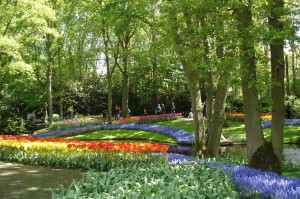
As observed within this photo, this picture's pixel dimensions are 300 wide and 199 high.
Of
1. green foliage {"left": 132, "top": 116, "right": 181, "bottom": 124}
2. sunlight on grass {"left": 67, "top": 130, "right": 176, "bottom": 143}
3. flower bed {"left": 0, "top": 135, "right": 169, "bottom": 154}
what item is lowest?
sunlight on grass {"left": 67, "top": 130, "right": 176, "bottom": 143}

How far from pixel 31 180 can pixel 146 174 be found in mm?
3879

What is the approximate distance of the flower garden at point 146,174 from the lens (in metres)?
5.47

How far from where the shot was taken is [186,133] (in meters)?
21.2

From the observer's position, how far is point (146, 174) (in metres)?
6.68

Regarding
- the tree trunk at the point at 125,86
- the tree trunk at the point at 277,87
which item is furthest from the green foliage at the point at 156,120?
the tree trunk at the point at 277,87

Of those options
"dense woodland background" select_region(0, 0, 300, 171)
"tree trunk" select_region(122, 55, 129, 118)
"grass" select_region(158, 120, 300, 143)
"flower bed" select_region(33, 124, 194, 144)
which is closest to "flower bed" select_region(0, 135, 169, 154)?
"dense woodland background" select_region(0, 0, 300, 171)

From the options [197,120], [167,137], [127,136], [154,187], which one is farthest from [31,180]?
[127,136]

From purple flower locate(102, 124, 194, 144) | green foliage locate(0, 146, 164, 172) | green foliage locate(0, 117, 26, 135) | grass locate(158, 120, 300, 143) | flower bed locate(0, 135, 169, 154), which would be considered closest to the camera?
green foliage locate(0, 146, 164, 172)

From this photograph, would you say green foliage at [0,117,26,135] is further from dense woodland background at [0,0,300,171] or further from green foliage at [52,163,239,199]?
green foliage at [52,163,239,199]

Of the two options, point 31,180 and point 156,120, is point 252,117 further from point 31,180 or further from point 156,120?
point 156,120

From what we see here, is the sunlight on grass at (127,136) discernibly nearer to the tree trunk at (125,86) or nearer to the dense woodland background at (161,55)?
the dense woodland background at (161,55)

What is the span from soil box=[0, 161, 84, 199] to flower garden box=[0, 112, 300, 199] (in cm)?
58

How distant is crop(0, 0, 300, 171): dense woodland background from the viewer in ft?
26.6

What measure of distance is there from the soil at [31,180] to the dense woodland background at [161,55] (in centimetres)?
450
